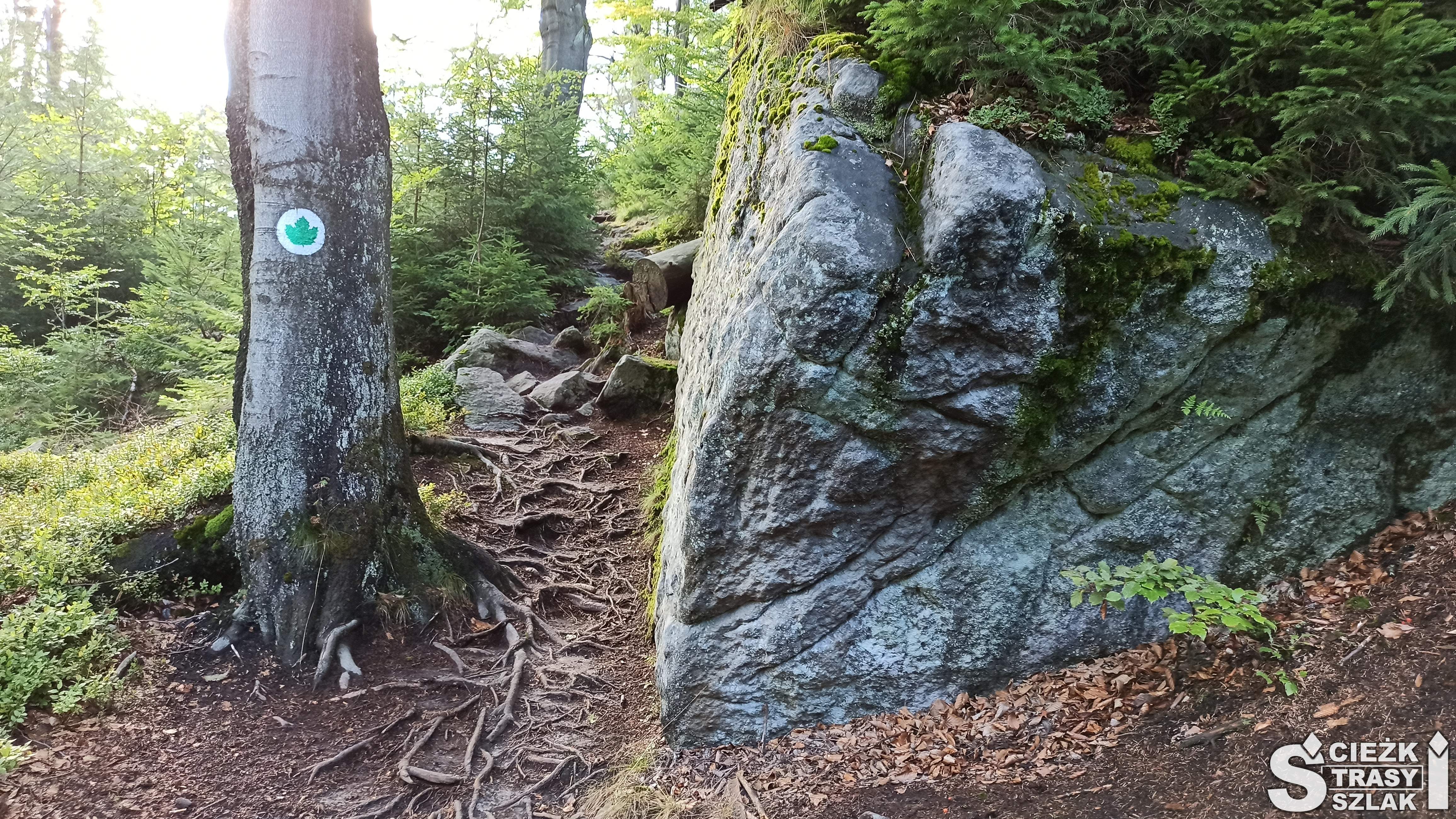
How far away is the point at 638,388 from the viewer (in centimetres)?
837

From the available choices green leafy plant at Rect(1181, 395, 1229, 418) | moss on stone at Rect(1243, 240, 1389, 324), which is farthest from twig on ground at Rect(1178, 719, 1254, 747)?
moss on stone at Rect(1243, 240, 1389, 324)

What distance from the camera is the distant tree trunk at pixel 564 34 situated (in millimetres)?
14570

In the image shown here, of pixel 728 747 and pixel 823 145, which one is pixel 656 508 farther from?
pixel 823 145

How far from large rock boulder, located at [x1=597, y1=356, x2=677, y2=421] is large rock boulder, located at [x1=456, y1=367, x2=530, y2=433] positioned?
1063 millimetres

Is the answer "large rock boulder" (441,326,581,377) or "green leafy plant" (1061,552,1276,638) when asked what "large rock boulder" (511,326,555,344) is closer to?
"large rock boulder" (441,326,581,377)

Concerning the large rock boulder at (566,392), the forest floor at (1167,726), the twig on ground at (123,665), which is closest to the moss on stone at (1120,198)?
the forest floor at (1167,726)

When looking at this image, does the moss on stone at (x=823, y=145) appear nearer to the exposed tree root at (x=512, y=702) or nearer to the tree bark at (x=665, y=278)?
the exposed tree root at (x=512, y=702)

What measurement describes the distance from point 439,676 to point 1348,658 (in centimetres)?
500

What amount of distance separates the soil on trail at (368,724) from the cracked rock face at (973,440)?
85 centimetres

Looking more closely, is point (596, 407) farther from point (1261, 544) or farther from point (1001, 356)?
point (1261, 544)

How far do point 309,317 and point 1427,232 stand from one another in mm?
6209

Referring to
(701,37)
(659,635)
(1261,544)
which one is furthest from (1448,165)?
(701,37)

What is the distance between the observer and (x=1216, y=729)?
10.1 feet

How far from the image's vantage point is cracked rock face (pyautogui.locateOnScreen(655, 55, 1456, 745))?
3490 millimetres
